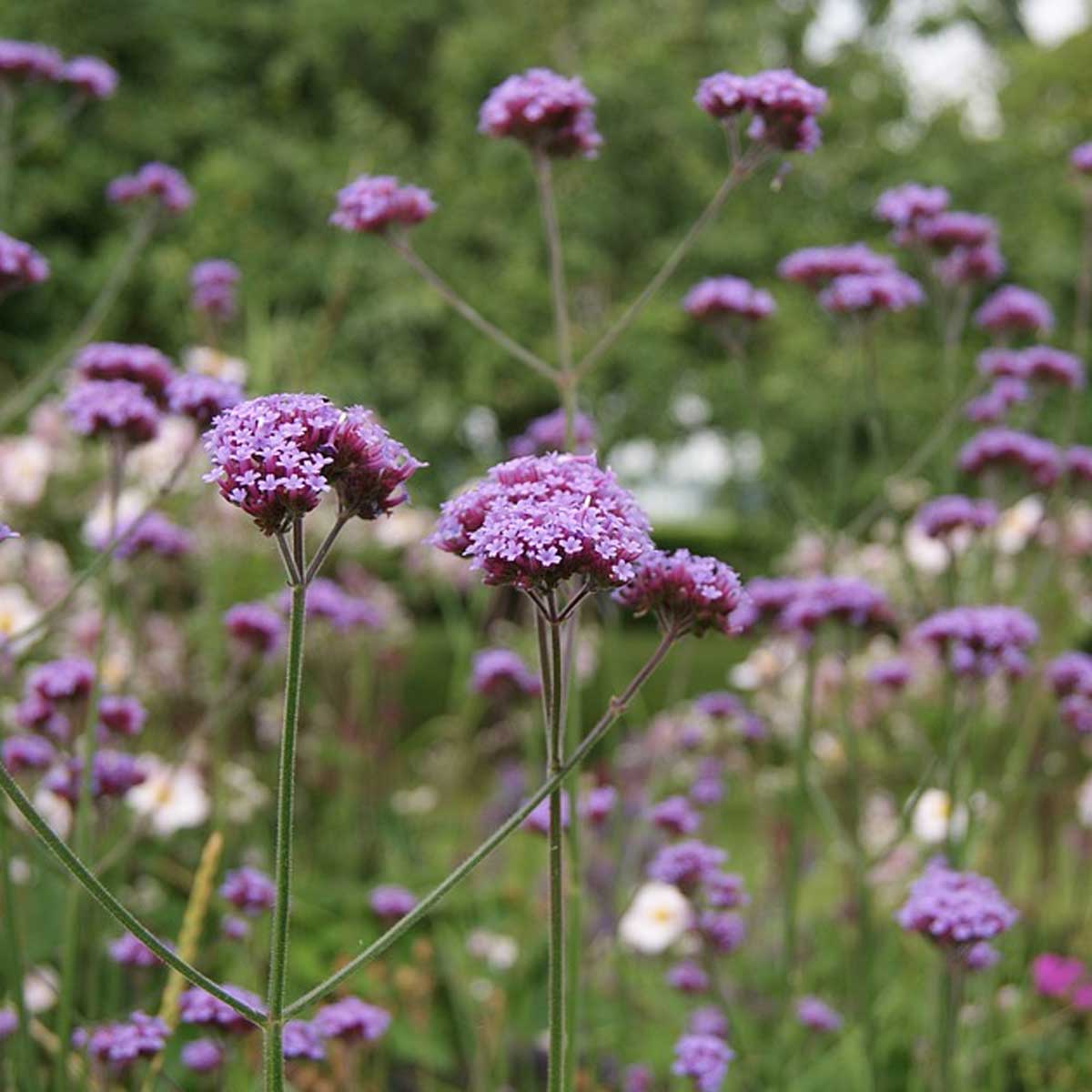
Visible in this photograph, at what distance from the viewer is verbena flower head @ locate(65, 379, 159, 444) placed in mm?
2141

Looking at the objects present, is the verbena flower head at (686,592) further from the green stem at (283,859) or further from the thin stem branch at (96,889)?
the thin stem branch at (96,889)

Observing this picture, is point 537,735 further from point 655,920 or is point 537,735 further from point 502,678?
point 655,920

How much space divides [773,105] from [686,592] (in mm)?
962

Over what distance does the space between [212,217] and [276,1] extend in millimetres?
2983

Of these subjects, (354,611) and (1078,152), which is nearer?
(1078,152)

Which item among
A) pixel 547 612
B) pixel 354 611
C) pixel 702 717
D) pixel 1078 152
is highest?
pixel 1078 152

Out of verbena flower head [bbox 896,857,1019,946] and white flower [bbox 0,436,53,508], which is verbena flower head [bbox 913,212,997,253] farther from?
white flower [bbox 0,436,53,508]

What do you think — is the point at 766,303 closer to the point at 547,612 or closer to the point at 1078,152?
the point at 1078,152

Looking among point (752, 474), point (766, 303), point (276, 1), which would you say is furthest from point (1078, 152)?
point (276, 1)

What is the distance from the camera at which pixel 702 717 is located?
4.04m

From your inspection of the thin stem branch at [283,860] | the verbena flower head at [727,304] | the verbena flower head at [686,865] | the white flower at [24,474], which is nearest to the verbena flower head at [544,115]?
the verbena flower head at [727,304]

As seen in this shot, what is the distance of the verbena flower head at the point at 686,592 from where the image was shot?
1.52m

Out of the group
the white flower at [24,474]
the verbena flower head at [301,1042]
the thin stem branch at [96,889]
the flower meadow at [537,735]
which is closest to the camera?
the thin stem branch at [96,889]

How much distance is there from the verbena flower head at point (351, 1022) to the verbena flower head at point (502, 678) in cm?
100
